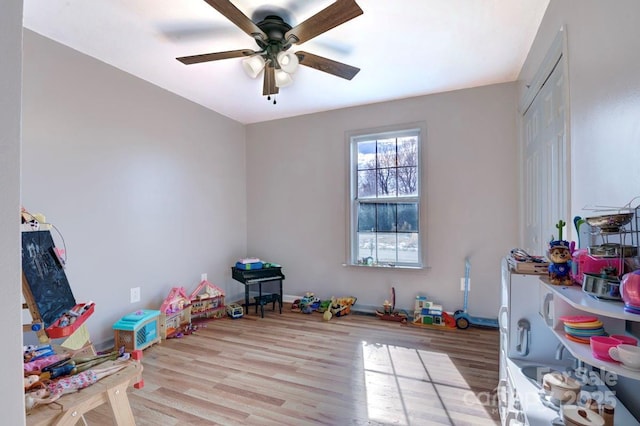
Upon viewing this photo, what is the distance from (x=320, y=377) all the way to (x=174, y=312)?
5.51 feet

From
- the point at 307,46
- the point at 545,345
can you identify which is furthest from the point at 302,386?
the point at 307,46

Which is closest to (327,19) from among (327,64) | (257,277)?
(327,64)

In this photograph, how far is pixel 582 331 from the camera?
0.96 metres

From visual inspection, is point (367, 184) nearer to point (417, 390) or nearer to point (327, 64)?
point (327, 64)

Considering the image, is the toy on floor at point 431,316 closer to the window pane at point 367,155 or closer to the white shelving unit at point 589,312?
the window pane at point 367,155

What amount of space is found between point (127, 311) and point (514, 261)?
3067mm

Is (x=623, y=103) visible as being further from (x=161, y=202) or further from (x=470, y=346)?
(x=161, y=202)

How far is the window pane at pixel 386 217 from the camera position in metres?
3.51

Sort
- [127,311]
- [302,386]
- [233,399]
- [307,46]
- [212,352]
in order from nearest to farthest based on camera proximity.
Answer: [233,399], [302,386], [307,46], [212,352], [127,311]

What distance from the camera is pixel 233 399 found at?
1.89 metres

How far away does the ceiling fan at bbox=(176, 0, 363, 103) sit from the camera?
1.62 metres

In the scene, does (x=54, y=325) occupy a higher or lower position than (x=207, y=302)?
higher

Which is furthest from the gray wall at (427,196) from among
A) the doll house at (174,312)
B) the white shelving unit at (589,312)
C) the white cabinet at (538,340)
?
the white shelving unit at (589,312)

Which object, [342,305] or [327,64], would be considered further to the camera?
[342,305]
